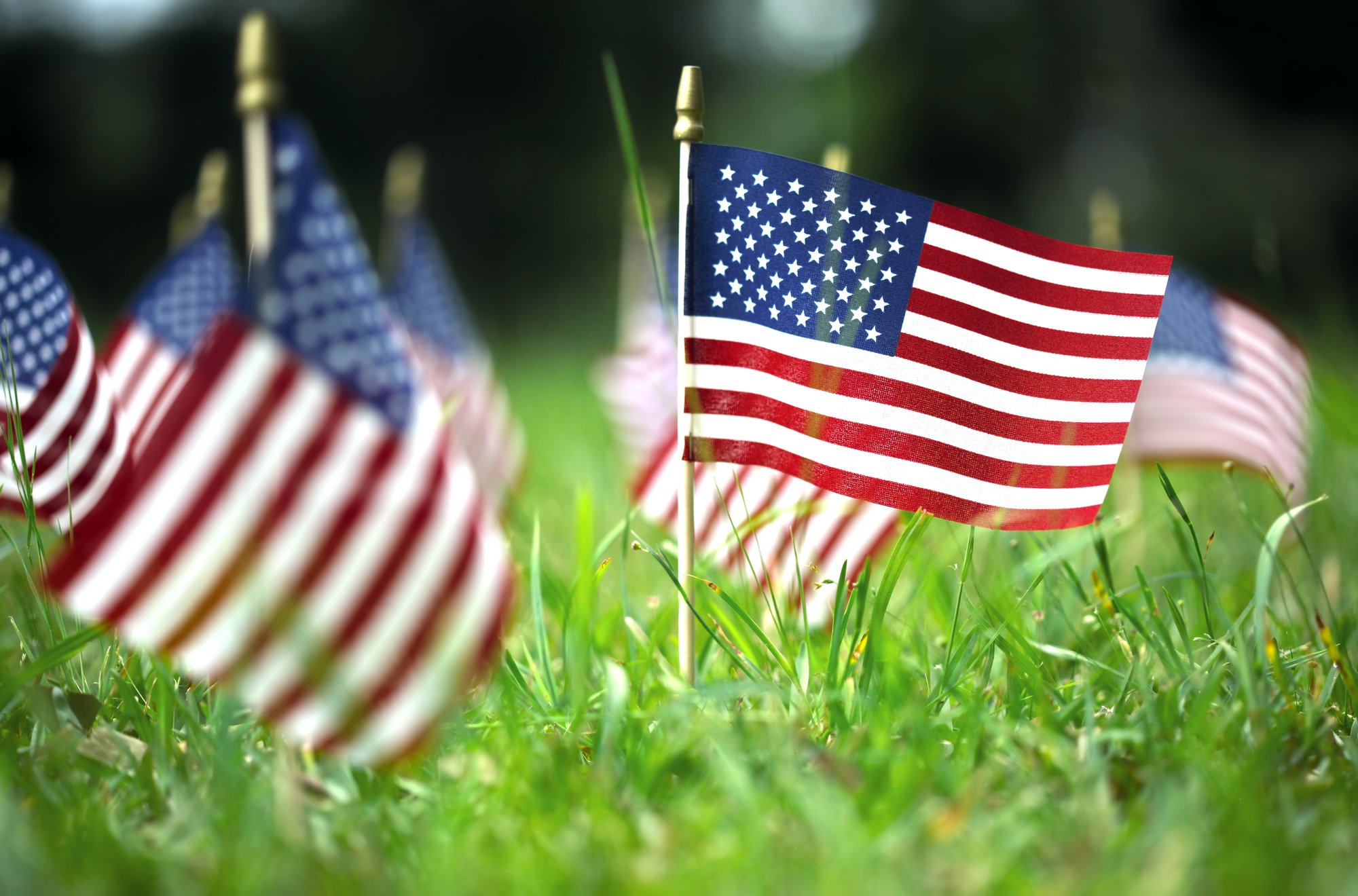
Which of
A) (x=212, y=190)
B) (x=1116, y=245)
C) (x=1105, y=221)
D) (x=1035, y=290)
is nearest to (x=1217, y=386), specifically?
(x=1116, y=245)

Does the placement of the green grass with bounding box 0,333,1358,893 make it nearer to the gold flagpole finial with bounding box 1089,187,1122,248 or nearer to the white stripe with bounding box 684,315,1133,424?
the white stripe with bounding box 684,315,1133,424

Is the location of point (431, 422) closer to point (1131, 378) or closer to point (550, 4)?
point (1131, 378)

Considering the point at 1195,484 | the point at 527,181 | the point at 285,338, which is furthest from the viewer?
the point at 527,181

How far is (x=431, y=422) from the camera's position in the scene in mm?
1507

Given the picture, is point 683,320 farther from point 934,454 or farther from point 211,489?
point 211,489

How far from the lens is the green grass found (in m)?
1.34

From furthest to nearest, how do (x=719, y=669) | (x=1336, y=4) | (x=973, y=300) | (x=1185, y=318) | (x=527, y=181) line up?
1. (x=527, y=181)
2. (x=1336, y=4)
3. (x=1185, y=318)
4. (x=719, y=669)
5. (x=973, y=300)

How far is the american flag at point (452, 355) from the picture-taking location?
416 cm

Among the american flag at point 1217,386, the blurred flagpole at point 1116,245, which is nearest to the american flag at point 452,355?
Answer: the blurred flagpole at point 1116,245

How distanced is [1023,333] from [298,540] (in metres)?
1.21

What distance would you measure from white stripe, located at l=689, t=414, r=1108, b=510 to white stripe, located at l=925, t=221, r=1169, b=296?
34cm

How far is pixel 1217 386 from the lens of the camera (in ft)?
10.4

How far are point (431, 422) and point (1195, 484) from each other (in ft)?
12.6

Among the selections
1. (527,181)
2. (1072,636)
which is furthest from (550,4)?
(1072,636)
